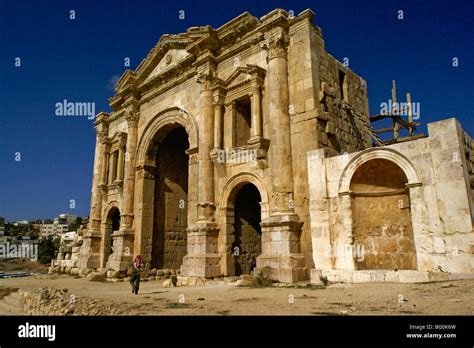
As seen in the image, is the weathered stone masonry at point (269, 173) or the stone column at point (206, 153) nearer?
the weathered stone masonry at point (269, 173)

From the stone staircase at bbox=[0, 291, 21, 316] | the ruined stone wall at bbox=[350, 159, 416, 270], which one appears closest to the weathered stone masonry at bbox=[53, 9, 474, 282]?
the ruined stone wall at bbox=[350, 159, 416, 270]

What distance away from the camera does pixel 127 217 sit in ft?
55.5

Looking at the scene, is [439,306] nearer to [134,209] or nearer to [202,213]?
[202,213]

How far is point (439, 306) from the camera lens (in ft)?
17.3

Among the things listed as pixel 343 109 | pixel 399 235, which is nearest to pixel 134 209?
pixel 343 109

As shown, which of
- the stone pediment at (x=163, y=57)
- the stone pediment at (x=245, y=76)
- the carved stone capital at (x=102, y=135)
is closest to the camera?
the stone pediment at (x=245, y=76)

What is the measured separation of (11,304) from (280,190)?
9.19 meters

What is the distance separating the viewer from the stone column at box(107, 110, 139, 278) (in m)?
16.1

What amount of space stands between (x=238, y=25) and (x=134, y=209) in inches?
389

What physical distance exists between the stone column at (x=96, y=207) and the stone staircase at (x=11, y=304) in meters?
7.66

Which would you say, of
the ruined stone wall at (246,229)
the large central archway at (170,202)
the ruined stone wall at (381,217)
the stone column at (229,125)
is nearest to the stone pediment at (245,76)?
the stone column at (229,125)

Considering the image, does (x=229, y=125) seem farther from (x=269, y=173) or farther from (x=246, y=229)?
(x=246, y=229)

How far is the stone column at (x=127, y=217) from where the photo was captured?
16.1 meters

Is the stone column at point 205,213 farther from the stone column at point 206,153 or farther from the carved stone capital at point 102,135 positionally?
the carved stone capital at point 102,135
